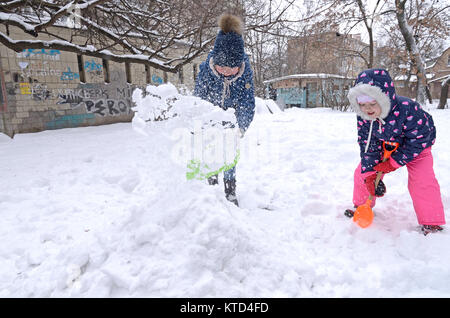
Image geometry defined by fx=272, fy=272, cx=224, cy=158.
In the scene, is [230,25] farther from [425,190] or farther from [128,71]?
[128,71]

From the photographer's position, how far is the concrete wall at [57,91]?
772 centimetres

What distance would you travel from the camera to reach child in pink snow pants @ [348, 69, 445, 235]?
6.47 ft

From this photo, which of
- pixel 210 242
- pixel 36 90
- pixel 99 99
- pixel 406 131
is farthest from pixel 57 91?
pixel 406 131

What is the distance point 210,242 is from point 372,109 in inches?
60.6

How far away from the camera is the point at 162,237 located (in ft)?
5.21

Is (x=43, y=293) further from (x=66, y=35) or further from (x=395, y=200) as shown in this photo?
(x=66, y=35)

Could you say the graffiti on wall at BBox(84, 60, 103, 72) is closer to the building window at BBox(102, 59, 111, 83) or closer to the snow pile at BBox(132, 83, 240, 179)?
the building window at BBox(102, 59, 111, 83)

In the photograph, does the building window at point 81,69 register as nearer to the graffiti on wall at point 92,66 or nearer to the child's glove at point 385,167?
the graffiti on wall at point 92,66

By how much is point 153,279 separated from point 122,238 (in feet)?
1.24

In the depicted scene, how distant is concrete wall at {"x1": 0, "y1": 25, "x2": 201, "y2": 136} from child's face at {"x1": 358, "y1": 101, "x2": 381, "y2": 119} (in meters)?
9.14

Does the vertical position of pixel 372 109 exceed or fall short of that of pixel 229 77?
it falls short

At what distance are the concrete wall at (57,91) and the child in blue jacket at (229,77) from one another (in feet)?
25.4

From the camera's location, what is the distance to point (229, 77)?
2.57m

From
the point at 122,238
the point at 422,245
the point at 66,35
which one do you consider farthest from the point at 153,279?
the point at 66,35
